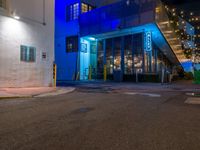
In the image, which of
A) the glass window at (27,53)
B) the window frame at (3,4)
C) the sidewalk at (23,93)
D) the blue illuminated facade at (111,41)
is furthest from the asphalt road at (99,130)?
the blue illuminated facade at (111,41)

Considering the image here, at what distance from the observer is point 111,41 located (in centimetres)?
2903

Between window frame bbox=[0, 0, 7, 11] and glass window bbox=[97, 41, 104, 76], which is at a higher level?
window frame bbox=[0, 0, 7, 11]

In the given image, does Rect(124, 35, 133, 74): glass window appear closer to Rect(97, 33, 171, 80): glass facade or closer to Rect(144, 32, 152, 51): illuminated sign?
Rect(97, 33, 171, 80): glass facade

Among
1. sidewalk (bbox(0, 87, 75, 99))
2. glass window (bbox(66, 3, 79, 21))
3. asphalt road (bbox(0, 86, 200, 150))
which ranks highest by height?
glass window (bbox(66, 3, 79, 21))

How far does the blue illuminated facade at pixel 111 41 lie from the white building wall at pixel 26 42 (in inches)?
408

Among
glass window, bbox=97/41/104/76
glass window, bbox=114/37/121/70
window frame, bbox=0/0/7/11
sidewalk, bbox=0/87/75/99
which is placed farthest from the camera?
glass window, bbox=97/41/104/76

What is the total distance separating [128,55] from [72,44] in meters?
7.89

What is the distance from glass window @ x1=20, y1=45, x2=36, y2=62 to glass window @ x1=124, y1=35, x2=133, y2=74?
13.9m

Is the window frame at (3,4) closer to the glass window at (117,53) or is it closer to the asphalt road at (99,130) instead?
the asphalt road at (99,130)

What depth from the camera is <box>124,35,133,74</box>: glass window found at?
2728 cm

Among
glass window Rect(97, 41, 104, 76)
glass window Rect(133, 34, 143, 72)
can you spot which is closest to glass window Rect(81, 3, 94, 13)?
glass window Rect(97, 41, 104, 76)

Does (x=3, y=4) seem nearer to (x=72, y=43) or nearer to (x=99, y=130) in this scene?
(x=99, y=130)

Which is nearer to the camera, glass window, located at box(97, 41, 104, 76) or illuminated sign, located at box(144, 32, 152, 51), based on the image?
illuminated sign, located at box(144, 32, 152, 51)

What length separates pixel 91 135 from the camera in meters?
4.43
